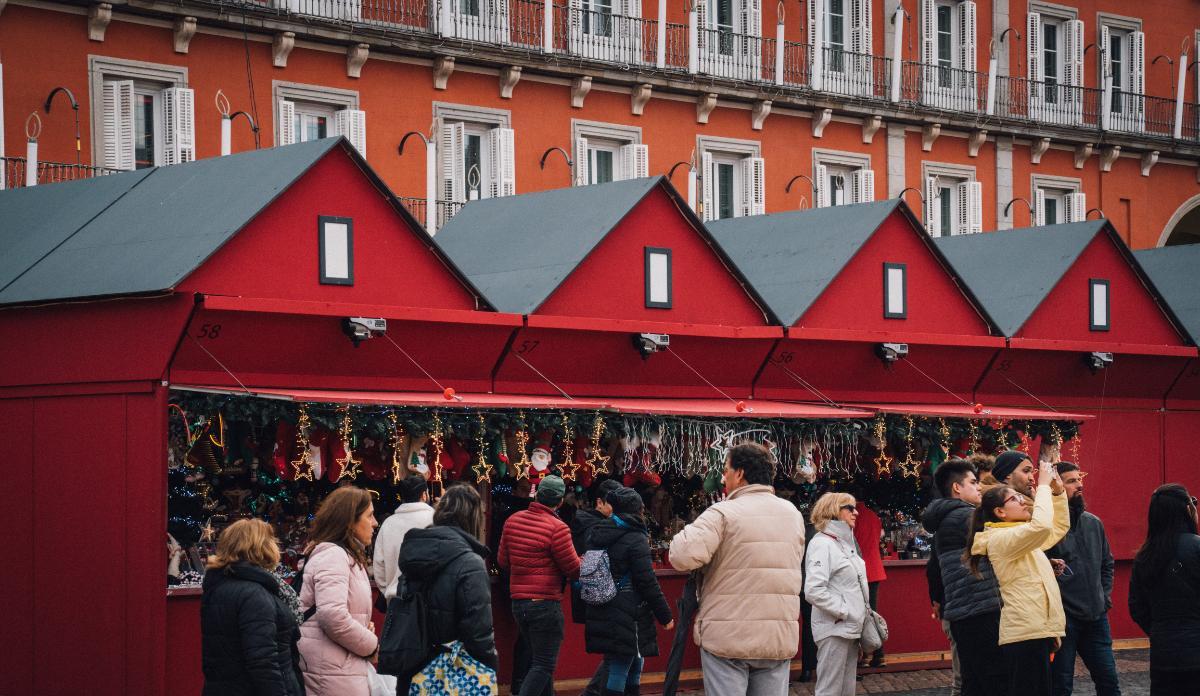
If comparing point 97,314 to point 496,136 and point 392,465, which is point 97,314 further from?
point 496,136

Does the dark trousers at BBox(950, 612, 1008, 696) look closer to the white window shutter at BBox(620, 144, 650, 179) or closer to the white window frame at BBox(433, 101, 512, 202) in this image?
the white window frame at BBox(433, 101, 512, 202)

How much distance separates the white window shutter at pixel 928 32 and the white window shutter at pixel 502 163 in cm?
915

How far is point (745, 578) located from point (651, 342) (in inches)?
278

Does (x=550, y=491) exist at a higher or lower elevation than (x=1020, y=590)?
higher

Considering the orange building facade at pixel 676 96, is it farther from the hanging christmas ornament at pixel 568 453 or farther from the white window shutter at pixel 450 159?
the hanging christmas ornament at pixel 568 453

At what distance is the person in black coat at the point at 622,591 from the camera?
13.2 meters

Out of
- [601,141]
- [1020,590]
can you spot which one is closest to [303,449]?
[1020,590]

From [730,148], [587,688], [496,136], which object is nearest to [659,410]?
[587,688]

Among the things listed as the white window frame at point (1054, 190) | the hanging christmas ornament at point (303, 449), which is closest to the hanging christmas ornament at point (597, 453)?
the hanging christmas ornament at point (303, 449)

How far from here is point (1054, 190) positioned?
113 feet

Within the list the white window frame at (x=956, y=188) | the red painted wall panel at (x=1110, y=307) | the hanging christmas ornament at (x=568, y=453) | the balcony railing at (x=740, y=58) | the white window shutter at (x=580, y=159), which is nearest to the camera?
the hanging christmas ornament at (x=568, y=453)

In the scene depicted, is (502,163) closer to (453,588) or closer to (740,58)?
(740,58)

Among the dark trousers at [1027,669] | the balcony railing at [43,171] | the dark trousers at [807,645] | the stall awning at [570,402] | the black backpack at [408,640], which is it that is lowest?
the dark trousers at [807,645]

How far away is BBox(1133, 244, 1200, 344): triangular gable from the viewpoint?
74.1 ft
